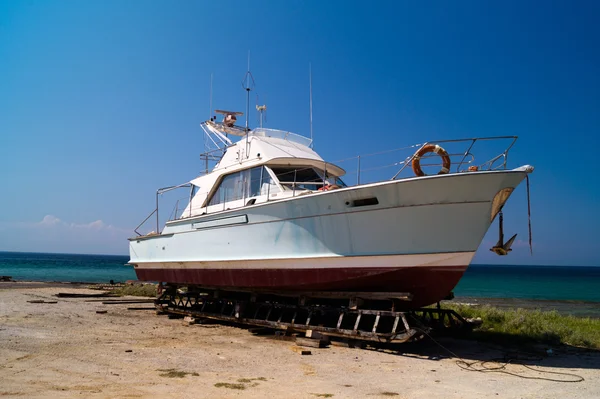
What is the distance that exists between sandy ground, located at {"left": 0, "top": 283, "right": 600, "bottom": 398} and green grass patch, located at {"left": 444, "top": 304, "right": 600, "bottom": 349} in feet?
3.12

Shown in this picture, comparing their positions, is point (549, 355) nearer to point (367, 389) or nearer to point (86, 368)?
point (367, 389)

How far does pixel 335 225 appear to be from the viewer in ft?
28.5

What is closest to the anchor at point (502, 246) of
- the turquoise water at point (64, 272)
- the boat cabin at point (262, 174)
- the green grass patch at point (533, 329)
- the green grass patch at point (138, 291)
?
the green grass patch at point (533, 329)

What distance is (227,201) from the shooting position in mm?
11711

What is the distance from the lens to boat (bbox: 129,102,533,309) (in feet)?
25.5

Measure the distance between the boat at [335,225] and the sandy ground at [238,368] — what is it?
1.31 meters

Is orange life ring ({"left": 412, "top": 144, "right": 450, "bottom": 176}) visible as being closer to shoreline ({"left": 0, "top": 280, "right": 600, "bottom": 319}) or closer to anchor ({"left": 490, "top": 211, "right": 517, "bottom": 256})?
anchor ({"left": 490, "top": 211, "right": 517, "bottom": 256})

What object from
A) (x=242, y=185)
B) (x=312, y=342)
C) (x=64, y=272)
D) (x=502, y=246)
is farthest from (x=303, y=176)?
(x=64, y=272)

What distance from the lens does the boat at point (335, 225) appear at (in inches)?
307

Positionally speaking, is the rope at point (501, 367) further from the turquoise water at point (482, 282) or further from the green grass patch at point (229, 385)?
the turquoise water at point (482, 282)

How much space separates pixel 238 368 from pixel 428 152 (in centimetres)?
496

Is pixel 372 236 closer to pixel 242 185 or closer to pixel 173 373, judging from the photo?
pixel 173 373

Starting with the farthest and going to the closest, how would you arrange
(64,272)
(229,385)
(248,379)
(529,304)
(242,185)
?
(64,272) < (529,304) < (242,185) < (248,379) < (229,385)

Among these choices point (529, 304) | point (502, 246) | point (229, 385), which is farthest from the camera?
point (529, 304)
